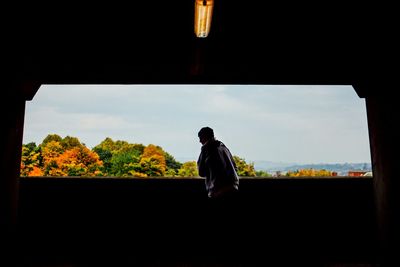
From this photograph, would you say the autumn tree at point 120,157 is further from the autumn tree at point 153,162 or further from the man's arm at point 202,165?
the man's arm at point 202,165

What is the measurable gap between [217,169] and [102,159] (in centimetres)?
500

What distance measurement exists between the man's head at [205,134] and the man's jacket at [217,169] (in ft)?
0.17

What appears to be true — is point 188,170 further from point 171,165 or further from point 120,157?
point 120,157

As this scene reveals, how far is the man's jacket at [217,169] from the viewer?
298 cm

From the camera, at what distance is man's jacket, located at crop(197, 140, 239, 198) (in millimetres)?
2982

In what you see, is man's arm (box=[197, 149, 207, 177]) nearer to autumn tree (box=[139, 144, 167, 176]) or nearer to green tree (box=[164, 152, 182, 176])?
green tree (box=[164, 152, 182, 176])
